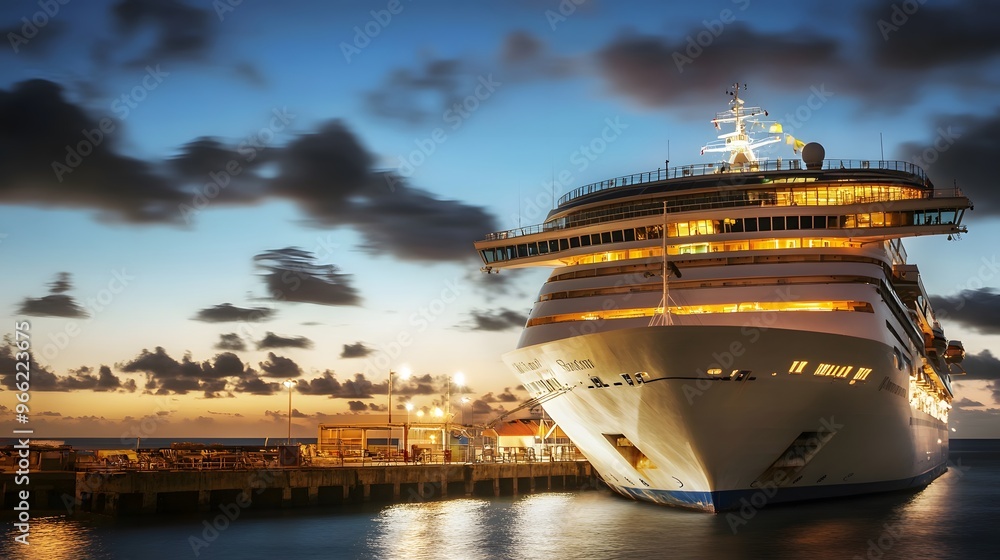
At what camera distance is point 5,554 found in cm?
3400

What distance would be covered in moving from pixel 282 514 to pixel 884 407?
94.1ft

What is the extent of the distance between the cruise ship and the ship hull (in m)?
0.07

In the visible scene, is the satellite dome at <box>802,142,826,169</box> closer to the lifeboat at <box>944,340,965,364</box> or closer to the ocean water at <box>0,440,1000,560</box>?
the ocean water at <box>0,440,1000,560</box>

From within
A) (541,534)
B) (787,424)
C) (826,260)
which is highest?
(826,260)

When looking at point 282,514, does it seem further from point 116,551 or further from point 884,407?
point 884,407

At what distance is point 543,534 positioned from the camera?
38594 mm

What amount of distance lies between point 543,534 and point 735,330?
1284cm

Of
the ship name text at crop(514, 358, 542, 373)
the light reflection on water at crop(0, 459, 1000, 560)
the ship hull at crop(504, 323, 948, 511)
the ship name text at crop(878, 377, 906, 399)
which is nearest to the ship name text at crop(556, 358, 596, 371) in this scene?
the ship hull at crop(504, 323, 948, 511)

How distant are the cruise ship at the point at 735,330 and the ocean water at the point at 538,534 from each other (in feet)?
4.62

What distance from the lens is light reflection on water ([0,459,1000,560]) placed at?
3325 cm

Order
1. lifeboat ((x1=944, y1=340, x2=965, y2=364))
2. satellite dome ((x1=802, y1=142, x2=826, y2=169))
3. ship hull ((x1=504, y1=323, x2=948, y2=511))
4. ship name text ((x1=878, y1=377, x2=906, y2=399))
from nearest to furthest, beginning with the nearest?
ship hull ((x1=504, y1=323, x2=948, y2=511))
ship name text ((x1=878, y1=377, x2=906, y2=399))
satellite dome ((x1=802, y1=142, x2=826, y2=169))
lifeboat ((x1=944, y1=340, x2=965, y2=364))

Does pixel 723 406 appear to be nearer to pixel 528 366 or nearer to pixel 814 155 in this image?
pixel 528 366

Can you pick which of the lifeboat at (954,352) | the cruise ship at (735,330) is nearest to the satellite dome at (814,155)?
the cruise ship at (735,330)

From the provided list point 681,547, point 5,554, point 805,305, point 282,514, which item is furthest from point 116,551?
point 805,305
